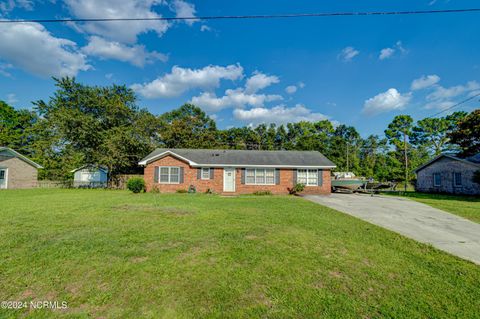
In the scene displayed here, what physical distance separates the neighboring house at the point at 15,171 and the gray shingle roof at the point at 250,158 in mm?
17358

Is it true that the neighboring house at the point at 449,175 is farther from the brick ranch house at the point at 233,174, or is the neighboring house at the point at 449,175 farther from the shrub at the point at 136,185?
the shrub at the point at 136,185

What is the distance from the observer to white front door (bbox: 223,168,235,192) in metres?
18.8

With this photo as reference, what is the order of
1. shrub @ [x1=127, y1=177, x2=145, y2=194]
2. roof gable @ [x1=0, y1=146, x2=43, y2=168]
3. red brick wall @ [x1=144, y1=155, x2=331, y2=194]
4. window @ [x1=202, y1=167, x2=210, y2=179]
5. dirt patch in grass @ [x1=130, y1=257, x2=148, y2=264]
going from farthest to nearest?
roof gable @ [x1=0, y1=146, x2=43, y2=168] < window @ [x1=202, y1=167, x2=210, y2=179] < red brick wall @ [x1=144, y1=155, x2=331, y2=194] < shrub @ [x1=127, y1=177, x2=145, y2=194] < dirt patch in grass @ [x1=130, y1=257, x2=148, y2=264]

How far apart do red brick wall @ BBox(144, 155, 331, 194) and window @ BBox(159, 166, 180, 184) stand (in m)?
0.33

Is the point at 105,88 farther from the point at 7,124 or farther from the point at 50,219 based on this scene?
the point at 50,219

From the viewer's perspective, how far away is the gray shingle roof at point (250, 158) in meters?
18.7

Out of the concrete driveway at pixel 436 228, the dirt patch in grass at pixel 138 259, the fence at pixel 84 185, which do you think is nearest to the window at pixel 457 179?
the concrete driveway at pixel 436 228

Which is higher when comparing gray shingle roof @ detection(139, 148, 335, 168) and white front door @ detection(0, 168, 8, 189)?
gray shingle roof @ detection(139, 148, 335, 168)

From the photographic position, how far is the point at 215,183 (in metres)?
18.6

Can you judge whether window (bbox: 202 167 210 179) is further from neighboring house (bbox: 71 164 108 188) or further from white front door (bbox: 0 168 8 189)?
white front door (bbox: 0 168 8 189)

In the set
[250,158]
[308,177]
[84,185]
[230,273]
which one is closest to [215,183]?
[250,158]

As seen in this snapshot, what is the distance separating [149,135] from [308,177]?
24759mm

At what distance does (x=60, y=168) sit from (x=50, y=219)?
77.7 ft

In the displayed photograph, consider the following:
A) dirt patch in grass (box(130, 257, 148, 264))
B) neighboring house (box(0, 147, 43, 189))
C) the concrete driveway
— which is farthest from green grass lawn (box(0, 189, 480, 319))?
neighboring house (box(0, 147, 43, 189))
